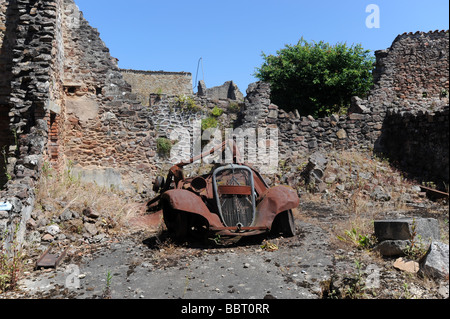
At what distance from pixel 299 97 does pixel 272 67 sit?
2.03 metres

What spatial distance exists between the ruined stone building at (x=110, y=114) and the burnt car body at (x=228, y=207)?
2.24 meters

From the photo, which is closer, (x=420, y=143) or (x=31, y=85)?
(x=31, y=85)

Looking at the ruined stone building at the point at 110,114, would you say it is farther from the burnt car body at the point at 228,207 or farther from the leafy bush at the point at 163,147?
the burnt car body at the point at 228,207

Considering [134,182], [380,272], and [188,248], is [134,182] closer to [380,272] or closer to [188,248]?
[188,248]

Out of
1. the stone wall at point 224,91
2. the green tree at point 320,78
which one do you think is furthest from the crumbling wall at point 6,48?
the stone wall at point 224,91

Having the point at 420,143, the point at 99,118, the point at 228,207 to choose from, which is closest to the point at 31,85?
the point at 99,118

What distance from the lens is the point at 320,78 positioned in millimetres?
15844

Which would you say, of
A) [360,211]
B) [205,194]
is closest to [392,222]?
[205,194]

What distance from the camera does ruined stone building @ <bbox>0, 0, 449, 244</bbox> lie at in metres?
7.28

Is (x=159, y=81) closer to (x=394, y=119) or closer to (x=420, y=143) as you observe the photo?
(x=394, y=119)

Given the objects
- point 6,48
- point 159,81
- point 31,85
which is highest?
point 159,81

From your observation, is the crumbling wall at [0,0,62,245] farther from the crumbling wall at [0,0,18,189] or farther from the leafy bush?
the leafy bush

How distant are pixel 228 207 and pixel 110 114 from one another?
18.2 feet

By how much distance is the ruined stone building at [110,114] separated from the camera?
287 inches
